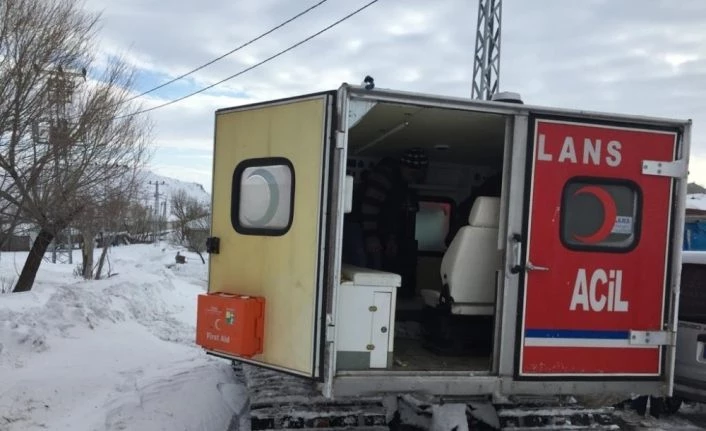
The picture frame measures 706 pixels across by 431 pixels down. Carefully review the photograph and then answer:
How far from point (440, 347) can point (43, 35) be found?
10.3 meters

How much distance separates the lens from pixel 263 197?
4.33 m

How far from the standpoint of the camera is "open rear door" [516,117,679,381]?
4.19 meters

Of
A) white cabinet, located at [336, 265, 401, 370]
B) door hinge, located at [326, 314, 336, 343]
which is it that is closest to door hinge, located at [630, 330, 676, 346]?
white cabinet, located at [336, 265, 401, 370]

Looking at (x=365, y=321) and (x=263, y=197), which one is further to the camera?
(x=263, y=197)

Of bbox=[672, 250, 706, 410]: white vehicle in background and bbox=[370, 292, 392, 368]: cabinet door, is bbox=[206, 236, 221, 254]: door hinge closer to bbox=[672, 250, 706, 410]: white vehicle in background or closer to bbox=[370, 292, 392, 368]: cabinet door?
bbox=[370, 292, 392, 368]: cabinet door

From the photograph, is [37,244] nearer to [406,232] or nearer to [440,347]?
[406,232]

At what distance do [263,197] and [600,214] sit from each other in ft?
7.78

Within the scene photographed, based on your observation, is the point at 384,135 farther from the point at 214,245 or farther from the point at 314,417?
the point at 314,417

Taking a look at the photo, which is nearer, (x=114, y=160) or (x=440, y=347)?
(x=440, y=347)

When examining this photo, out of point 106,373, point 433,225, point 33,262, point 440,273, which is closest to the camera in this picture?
point 440,273

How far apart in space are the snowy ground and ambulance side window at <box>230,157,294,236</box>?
1.94m

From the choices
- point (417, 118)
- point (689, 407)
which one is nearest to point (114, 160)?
point (417, 118)

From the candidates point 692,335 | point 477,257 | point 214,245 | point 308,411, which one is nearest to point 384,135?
point 477,257

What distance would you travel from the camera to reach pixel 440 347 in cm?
517
